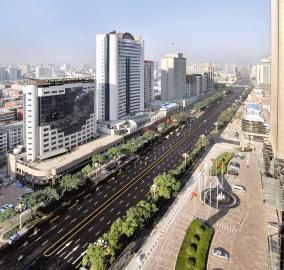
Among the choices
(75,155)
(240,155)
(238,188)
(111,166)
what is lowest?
(238,188)

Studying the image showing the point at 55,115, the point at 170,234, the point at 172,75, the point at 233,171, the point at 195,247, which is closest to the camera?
the point at 195,247

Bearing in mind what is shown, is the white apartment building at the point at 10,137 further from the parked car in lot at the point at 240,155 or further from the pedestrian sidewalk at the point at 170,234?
the parked car in lot at the point at 240,155

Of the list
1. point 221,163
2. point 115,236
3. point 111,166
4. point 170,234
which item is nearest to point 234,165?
point 221,163

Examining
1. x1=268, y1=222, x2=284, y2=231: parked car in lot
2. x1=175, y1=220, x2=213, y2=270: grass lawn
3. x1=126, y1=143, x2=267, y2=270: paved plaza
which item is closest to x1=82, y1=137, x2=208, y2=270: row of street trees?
x1=126, y1=143, x2=267, y2=270: paved plaza

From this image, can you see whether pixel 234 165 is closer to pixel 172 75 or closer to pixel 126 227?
pixel 126 227

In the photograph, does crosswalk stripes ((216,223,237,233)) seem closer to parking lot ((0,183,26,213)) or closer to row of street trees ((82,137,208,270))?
row of street trees ((82,137,208,270))

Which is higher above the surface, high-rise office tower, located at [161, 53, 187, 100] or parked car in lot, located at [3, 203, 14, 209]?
high-rise office tower, located at [161, 53, 187, 100]
